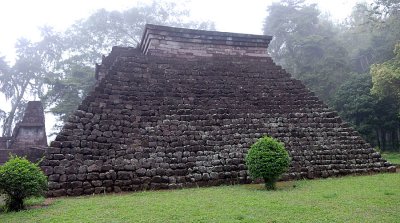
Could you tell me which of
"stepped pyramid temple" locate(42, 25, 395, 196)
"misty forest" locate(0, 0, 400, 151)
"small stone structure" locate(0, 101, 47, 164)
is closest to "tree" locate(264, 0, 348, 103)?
"misty forest" locate(0, 0, 400, 151)

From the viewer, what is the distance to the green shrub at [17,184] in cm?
614

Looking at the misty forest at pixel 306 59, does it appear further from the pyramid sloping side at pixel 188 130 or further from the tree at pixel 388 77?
the pyramid sloping side at pixel 188 130

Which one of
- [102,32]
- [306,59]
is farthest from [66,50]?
[306,59]

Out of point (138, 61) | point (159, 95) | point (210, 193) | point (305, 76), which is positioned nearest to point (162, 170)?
point (210, 193)

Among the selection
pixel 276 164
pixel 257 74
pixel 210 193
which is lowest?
pixel 210 193

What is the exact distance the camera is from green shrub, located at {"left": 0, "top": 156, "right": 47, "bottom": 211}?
Answer: 20.1 ft

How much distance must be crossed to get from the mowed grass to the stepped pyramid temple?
25.1 inches

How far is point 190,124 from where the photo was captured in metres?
9.23

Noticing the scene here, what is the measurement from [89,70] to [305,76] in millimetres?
16720

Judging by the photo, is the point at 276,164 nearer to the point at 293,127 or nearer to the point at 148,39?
the point at 293,127

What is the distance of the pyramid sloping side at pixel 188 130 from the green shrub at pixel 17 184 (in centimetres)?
104

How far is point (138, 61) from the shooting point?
10.2 meters

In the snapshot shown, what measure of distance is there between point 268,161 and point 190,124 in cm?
256

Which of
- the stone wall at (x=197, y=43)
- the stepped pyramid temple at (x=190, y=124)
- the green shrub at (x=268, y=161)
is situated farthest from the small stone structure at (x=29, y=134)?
the green shrub at (x=268, y=161)
